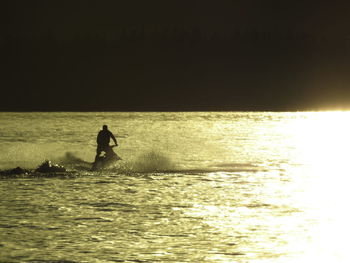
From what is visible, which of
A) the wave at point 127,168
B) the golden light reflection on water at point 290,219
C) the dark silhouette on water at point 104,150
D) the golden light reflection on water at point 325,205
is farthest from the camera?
the wave at point 127,168

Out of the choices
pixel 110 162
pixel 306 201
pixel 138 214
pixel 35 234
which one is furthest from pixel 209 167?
pixel 35 234

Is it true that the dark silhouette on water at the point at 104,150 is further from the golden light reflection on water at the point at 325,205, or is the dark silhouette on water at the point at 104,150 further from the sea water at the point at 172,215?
the golden light reflection on water at the point at 325,205

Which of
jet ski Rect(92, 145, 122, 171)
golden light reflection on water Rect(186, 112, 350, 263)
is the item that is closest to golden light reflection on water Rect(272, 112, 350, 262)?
golden light reflection on water Rect(186, 112, 350, 263)

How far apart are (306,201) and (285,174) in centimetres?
1195

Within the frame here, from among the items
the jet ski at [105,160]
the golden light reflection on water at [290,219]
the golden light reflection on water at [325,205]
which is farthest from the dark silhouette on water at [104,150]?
the golden light reflection on water at [325,205]

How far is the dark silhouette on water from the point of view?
119ft

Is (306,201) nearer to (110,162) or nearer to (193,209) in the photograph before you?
(193,209)

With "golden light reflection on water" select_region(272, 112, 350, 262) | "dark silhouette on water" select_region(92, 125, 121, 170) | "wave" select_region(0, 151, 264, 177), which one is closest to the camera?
"golden light reflection on water" select_region(272, 112, 350, 262)

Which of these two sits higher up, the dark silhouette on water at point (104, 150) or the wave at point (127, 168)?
the dark silhouette on water at point (104, 150)

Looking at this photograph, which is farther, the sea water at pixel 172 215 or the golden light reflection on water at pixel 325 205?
the golden light reflection on water at pixel 325 205

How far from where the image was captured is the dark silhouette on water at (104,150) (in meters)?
36.4

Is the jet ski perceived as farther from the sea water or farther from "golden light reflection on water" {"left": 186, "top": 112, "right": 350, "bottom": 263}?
"golden light reflection on water" {"left": 186, "top": 112, "right": 350, "bottom": 263}

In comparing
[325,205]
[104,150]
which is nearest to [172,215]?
[325,205]

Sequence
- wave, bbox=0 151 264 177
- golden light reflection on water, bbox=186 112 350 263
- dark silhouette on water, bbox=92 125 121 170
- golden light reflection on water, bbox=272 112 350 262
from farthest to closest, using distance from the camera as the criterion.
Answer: wave, bbox=0 151 264 177 → dark silhouette on water, bbox=92 125 121 170 → golden light reflection on water, bbox=272 112 350 262 → golden light reflection on water, bbox=186 112 350 263
